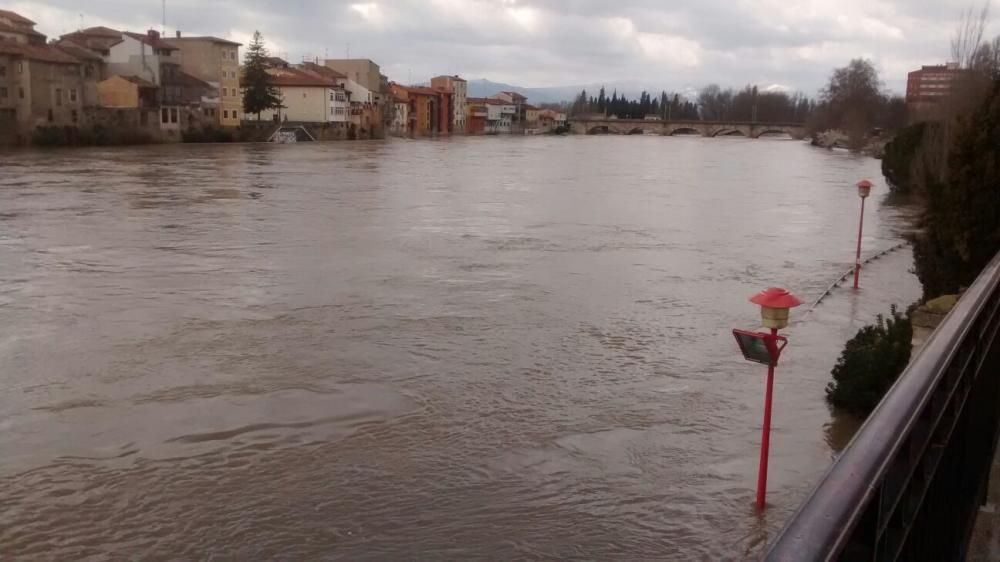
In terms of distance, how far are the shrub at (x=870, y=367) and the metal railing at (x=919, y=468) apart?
221 inches

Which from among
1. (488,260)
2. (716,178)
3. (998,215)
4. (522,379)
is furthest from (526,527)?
(716,178)

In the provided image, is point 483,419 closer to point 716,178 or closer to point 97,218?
point 97,218

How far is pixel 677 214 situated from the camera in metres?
25.9

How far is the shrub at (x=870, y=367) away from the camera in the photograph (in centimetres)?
805

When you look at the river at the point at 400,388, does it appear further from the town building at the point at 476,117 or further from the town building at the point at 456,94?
the town building at the point at 476,117

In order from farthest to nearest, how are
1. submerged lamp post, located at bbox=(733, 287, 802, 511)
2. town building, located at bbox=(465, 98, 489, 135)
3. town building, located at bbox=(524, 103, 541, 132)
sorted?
town building, located at bbox=(524, 103, 541, 132), town building, located at bbox=(465, 98, 489, 135), submerged lamp post, located at bbox=(733, 287, 802, 511)

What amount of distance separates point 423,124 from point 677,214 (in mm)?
91210

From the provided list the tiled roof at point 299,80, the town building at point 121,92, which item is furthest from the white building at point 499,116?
the town building at point 121,92

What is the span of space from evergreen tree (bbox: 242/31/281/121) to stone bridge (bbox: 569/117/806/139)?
67.0m

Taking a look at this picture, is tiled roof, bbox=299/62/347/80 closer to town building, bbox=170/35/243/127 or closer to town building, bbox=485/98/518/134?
town building, bbox=170/35/243/127

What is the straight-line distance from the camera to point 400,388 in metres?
9.09

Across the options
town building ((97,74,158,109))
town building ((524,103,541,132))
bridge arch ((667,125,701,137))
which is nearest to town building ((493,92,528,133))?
town building ((524,103,541,132))

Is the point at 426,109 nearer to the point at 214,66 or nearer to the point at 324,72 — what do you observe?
the point at 324,72

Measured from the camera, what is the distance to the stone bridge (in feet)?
403
